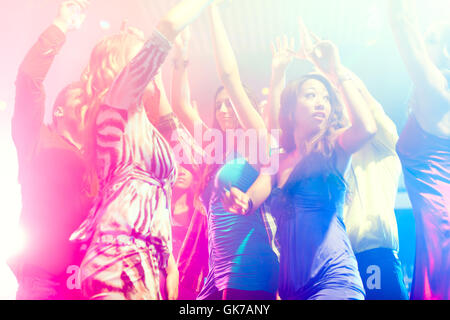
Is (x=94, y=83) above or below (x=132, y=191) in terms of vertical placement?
above

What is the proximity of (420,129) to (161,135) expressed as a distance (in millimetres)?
1203

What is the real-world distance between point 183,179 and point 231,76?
541mm

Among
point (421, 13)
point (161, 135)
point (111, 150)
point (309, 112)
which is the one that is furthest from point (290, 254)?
point (421, 13)

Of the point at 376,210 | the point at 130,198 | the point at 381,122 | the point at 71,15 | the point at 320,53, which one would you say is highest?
the point at 71,15

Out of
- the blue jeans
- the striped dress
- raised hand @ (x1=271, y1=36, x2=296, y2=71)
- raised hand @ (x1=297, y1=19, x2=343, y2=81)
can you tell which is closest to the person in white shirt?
the blue jeans

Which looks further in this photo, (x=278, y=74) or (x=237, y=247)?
(x=278, y=74)

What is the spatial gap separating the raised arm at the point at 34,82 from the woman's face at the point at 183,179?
A: 0.70 metres

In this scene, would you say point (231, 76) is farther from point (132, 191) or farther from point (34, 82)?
point (34, 82)

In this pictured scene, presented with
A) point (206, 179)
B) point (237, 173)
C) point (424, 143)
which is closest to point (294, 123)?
point (237, 173)

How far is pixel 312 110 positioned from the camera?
1.67m

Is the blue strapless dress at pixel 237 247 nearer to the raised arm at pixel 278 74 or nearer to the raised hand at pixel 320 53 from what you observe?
the raised arm at pixel 278 74

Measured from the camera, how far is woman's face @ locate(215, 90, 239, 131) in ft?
5.57

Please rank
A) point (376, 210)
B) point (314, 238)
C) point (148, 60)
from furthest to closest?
point (376, 210), point (314, 238), point (148, 60)

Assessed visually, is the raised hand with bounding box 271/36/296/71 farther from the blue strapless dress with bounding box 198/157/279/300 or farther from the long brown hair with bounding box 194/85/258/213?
the blue strapless dress with bounding box 198/157/279/300
